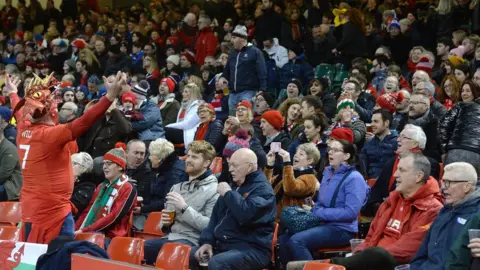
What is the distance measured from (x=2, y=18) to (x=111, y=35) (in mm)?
4289

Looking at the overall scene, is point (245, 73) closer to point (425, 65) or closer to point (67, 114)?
point (425, 65)

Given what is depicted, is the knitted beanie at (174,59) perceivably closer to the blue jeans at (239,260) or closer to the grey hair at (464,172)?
the blue jeans at (239,260)

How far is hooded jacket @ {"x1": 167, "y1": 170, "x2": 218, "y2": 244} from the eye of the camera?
742 cm

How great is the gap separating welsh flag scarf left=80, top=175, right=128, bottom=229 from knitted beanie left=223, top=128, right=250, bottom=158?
1.05 metres

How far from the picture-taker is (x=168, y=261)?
6.78m

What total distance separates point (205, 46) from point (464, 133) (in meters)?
8.90

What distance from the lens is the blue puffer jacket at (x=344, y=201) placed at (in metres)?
7.20

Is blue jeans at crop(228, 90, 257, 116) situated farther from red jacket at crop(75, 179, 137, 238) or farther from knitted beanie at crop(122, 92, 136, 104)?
red jacket at crop(75, 179, 137, 238)

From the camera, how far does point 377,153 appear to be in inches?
357

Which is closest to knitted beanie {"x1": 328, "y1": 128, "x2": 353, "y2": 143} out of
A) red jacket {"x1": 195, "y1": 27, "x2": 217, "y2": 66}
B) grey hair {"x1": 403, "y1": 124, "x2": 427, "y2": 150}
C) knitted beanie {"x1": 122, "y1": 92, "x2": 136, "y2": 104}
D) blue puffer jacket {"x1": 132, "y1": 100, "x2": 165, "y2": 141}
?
grey hair {"x1": 403, "y1": 124, "x2": 427, "y2": 150}

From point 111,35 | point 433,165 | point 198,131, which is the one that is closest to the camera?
point 433,165

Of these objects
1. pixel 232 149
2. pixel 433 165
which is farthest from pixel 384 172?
pixel 232 149

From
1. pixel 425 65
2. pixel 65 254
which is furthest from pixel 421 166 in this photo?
pixel 425 65

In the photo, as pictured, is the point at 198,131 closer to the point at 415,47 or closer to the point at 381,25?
the point at 415,47
